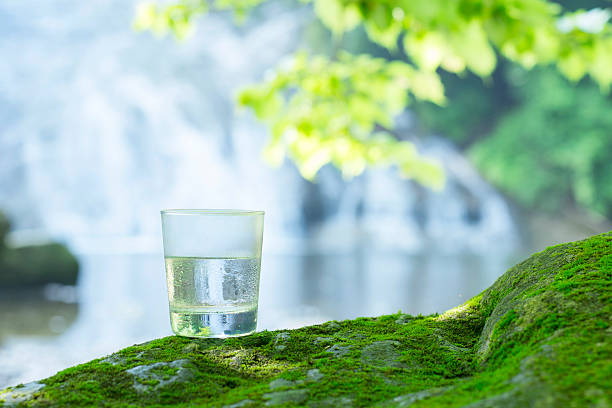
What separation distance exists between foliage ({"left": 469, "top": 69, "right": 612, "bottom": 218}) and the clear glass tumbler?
19.2m

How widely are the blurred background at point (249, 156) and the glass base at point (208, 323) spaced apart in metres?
10.6

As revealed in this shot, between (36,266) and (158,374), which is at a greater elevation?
(158,374)

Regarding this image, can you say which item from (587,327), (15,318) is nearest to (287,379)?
(587,327)

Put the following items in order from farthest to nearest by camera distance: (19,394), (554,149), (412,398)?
1. (554,149)
2. (19,394)
3. (412,398)

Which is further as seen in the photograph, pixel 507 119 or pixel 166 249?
pixel 507 119

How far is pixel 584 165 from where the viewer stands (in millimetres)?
18734

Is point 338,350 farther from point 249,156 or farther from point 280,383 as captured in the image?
point 249,156

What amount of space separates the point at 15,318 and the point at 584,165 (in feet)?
56.8

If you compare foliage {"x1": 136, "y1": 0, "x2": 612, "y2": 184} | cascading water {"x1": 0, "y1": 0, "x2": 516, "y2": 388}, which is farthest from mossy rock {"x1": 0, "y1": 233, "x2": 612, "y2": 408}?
cascading water {"x1": 0, "y1": 0, "x2": 516, "y2": 388}

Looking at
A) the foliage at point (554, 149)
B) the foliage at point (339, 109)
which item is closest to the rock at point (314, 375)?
the foliage at point (339, 109)

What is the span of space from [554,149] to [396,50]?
17.8m

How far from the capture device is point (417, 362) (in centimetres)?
93

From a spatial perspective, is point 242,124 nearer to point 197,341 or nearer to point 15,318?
point 15,318

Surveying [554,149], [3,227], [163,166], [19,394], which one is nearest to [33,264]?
[3,227]
